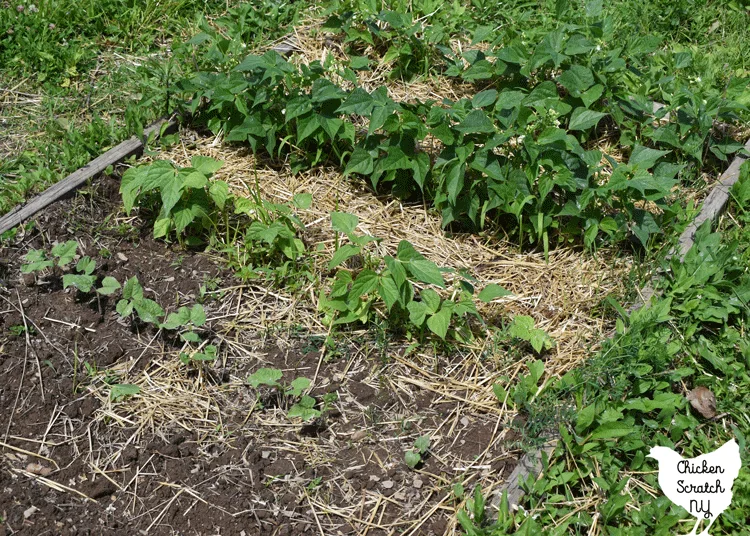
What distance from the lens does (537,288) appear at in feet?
11.0

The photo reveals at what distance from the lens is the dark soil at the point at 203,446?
2590mm

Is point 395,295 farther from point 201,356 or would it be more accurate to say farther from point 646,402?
point 646,402

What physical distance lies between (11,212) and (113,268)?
21.0 inches

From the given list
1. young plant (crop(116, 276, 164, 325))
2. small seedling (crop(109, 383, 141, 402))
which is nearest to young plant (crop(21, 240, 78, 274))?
young plant (crop(116, 276, 164, 325))

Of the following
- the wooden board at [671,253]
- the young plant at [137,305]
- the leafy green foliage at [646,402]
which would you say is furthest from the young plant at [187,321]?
the wooden board at [671,253]

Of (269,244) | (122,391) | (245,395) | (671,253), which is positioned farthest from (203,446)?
(671,253)

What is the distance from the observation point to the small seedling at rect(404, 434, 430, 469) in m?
2.73

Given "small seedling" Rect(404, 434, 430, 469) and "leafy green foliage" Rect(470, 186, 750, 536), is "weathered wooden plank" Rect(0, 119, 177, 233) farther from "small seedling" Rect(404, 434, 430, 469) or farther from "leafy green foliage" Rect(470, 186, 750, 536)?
"leafy green foliage" Rect(470, 186, 750, 536)

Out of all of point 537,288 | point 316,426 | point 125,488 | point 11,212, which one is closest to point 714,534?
point 537,288

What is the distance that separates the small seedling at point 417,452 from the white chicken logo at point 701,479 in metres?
0.75

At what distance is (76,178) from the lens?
358cm

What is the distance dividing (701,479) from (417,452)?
93 centimetres

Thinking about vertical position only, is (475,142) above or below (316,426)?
above

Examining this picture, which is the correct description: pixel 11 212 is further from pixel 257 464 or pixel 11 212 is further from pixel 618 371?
pixel 618 371
